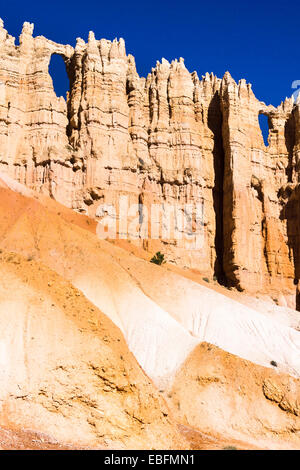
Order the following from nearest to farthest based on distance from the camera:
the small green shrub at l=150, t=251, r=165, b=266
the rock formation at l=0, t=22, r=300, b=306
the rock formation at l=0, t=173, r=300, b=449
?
the rock formation at l=0, t=173, r=300, b=449, the small green shrub at l=150, t=251, r=165, b=266, the rock formation at l=0, t=22, r=300, b=306

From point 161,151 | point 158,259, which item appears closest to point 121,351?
point 158,259

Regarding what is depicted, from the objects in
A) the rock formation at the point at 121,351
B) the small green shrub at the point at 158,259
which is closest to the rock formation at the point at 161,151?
the small green shrub at the point at 158,259

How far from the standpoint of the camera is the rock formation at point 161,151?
45562 millimetres

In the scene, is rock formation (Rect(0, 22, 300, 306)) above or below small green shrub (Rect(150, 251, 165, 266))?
above

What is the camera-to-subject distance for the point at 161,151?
4994cm

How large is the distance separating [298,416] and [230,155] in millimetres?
30450

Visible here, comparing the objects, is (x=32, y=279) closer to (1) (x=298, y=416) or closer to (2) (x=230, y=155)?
(1) (x=298, y=416)

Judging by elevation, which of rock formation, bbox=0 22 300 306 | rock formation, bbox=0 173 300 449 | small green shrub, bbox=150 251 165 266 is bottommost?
rock formation, bbox=0 173 300 449

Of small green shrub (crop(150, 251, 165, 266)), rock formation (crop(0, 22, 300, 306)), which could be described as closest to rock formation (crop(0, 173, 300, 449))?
small green shrub (crop(150, 251, 165, 266))

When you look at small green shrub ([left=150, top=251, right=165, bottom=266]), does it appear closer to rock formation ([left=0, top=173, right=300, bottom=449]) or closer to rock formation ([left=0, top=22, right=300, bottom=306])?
rock formation ([left=0, top=173, right=300, bottom=449])

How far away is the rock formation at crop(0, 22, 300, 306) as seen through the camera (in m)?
45.6

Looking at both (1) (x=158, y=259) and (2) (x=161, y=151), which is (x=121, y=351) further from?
(2) (x=161, y=151)

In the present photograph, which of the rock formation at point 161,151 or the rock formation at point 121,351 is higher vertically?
the rock formation at point 161,151

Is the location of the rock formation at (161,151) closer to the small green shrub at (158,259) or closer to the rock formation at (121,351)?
the small green shrub at (158,259)
